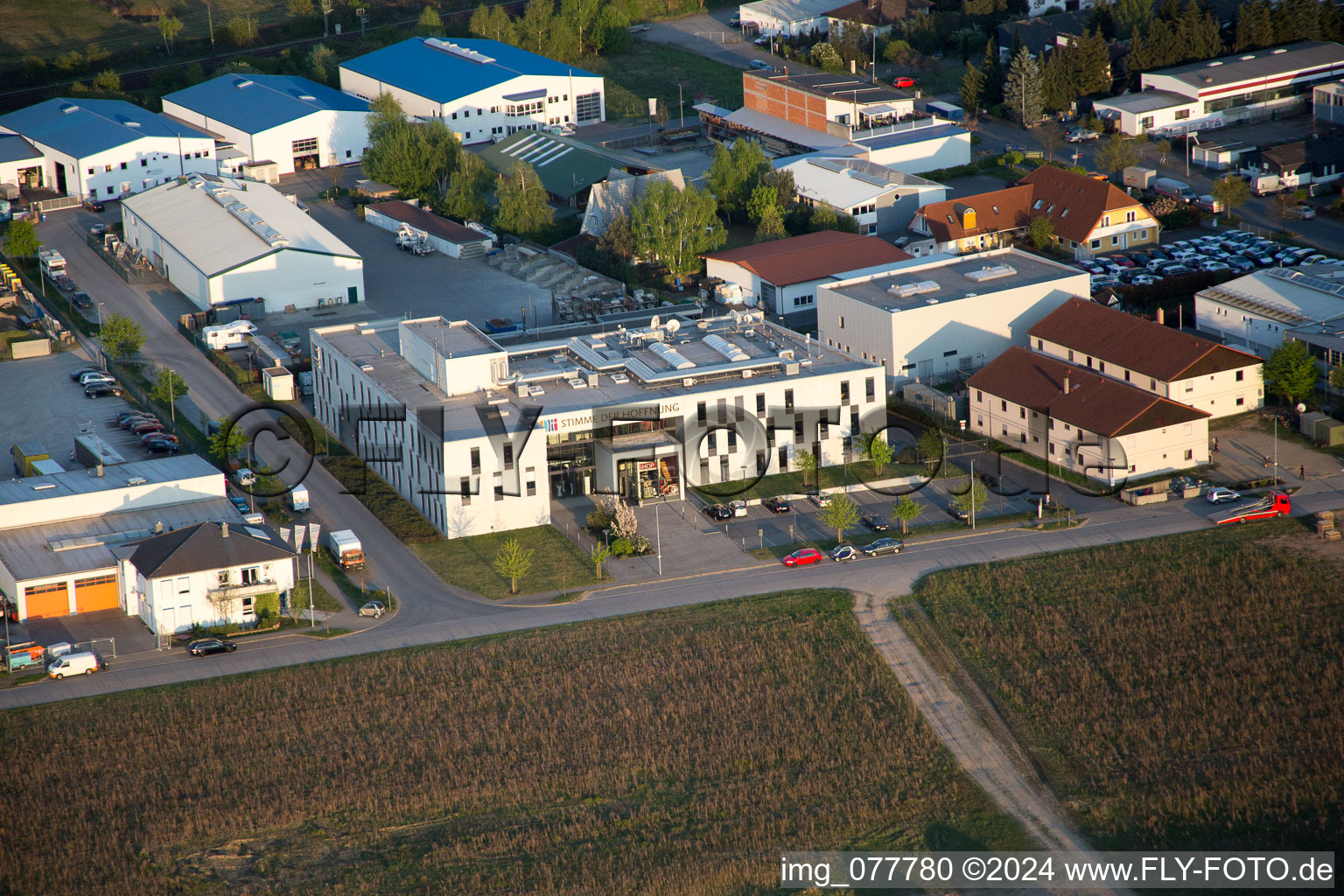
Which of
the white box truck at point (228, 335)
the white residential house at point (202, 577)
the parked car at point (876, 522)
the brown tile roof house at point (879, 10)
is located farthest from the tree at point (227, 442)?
the brown tile roof house at point (879, 10)

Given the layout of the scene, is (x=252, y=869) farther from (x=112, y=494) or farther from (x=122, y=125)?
(x=122, y=125)

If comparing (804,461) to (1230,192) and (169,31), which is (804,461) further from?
(169,31)

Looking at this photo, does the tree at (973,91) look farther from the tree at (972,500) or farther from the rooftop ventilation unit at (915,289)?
the tree at (972,500)

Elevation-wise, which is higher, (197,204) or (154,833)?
(197,204)

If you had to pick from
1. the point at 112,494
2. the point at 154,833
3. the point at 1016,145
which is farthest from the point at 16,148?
the point at 154,833

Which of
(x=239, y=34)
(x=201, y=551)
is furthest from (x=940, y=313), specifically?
(x=239, y=34)
